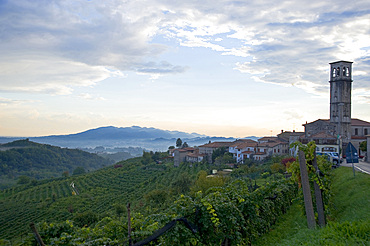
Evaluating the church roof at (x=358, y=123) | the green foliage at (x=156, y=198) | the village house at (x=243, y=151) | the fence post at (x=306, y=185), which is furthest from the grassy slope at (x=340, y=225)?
the village house at (x=243, y=151)

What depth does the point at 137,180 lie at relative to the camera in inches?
2603

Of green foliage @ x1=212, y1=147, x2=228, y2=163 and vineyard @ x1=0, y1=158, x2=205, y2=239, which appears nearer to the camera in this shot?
vineyard @ x1=0, y1=158, x2=205, y2=239

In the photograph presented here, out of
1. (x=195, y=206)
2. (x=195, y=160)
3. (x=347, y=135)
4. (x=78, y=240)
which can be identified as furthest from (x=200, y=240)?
(x=195, y=160)

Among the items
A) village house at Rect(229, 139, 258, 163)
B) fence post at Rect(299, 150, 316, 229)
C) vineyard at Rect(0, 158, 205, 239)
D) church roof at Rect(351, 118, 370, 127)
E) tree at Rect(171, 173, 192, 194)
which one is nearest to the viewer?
fence post at Rect(299, 150, 316, 229)

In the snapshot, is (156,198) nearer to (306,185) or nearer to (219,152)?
(306,185)

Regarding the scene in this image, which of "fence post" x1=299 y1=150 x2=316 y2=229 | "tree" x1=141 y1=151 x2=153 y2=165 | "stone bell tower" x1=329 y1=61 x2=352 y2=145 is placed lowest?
"tree" x1=141 y1=151 x2=153 y2=165

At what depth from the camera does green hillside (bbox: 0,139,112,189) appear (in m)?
137

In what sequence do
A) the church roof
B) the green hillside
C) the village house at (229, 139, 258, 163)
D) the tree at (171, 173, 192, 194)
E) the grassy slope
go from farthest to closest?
the green hillside, the village house at (229, 139, 258, 163), the church roof, the tree at (171, 173, 192, 194), the grassy slope

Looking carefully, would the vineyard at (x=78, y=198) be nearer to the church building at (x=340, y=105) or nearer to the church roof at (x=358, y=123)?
the church building at (x=340, y=105)

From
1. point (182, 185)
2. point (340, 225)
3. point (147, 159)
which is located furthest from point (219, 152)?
point (340, 225)

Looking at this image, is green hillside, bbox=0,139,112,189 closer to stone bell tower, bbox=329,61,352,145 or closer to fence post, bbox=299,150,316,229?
stone bell tower, bbox=329,61,352,145

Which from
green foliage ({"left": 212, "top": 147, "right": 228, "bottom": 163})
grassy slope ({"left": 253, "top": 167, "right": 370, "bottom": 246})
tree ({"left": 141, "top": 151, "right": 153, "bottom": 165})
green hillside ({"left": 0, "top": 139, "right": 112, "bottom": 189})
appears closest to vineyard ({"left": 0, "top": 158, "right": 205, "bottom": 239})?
tree ({"left": 141, "top": 151, "right": 153, "bottom": 165})

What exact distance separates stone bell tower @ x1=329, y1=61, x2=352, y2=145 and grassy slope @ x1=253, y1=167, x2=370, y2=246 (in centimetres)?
3937

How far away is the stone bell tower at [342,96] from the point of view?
161 ft
